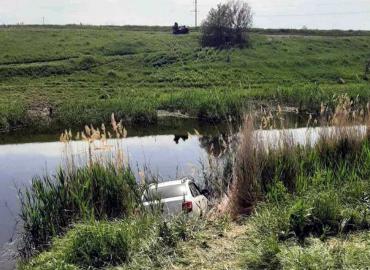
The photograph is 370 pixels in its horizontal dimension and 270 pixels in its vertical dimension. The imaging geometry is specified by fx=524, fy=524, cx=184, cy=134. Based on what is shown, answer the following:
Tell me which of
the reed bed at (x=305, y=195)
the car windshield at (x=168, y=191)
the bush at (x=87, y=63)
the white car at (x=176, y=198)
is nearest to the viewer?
the reed bed at (x=305, y=195)

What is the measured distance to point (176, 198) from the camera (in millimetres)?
9406

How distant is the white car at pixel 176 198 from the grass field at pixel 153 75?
56.9 feet

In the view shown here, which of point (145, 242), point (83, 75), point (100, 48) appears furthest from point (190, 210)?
point (100, 48)

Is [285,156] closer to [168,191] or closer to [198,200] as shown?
[198,200]

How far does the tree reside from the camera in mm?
55375

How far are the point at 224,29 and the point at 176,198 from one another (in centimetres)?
4889

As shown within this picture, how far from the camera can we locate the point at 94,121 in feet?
95.4

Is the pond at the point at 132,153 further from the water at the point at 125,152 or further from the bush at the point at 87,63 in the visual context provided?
the bush at the point at 87,63

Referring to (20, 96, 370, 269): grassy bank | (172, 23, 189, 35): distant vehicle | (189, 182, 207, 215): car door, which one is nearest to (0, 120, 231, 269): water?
(20, 96, 370, 269): grassy bank

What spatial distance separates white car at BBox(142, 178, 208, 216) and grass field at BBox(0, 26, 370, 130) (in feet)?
56.9

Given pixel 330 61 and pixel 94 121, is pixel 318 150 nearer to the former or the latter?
pixel 94 121

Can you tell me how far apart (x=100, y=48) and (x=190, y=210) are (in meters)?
45.3

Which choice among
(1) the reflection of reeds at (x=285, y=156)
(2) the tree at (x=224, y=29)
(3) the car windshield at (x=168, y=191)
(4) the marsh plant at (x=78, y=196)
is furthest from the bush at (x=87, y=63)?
(3) the car windshield at (x=168, y=191)

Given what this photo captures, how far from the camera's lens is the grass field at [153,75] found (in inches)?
1189
